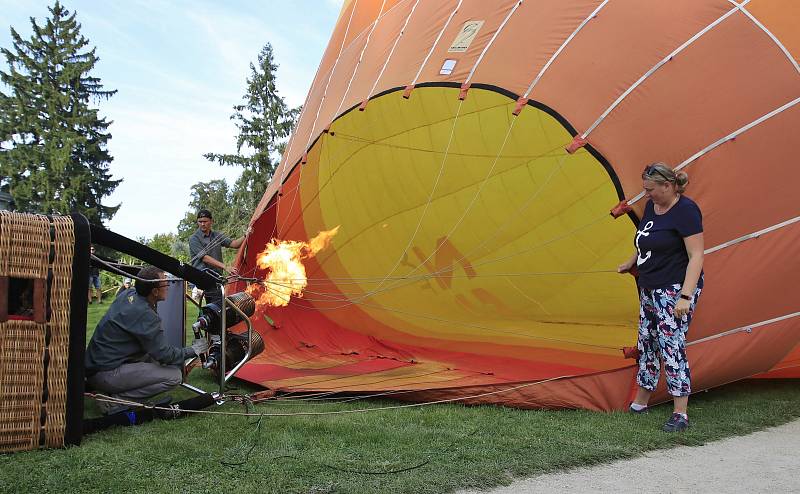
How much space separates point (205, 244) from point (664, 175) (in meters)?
3.88

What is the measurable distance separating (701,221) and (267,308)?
371 centimetres

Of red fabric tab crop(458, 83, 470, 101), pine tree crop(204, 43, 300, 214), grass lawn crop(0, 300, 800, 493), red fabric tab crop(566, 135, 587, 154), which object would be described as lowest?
grass lawn crop(0, 300, 800, 493)

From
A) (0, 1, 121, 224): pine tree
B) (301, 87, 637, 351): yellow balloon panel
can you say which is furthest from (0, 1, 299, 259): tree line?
(301, 87, 637, 351): yellow balloon panel

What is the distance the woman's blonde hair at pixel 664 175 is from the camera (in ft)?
10.7

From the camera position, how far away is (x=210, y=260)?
5.50 m

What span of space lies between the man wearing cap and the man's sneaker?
11.6ft

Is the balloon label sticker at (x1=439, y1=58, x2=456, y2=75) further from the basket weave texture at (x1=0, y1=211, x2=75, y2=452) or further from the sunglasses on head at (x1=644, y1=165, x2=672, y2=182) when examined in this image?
the basket weave texture at (x1=0, y1=211, x2=75, y2=452)

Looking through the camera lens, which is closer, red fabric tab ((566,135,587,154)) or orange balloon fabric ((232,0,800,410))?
orange balloon fabric ((232,0,800,410))

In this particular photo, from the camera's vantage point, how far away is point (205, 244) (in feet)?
18.9

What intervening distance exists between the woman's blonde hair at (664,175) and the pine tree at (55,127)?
2666cm

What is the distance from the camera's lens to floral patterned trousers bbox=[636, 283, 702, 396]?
3.29 metres

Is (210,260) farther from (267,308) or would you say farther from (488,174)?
(488,174)

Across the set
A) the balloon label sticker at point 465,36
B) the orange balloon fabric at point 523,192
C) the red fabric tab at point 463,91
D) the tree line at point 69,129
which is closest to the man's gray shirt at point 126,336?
the orange balloon fabric at point 523,192

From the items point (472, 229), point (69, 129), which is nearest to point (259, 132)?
point (69, 129)
